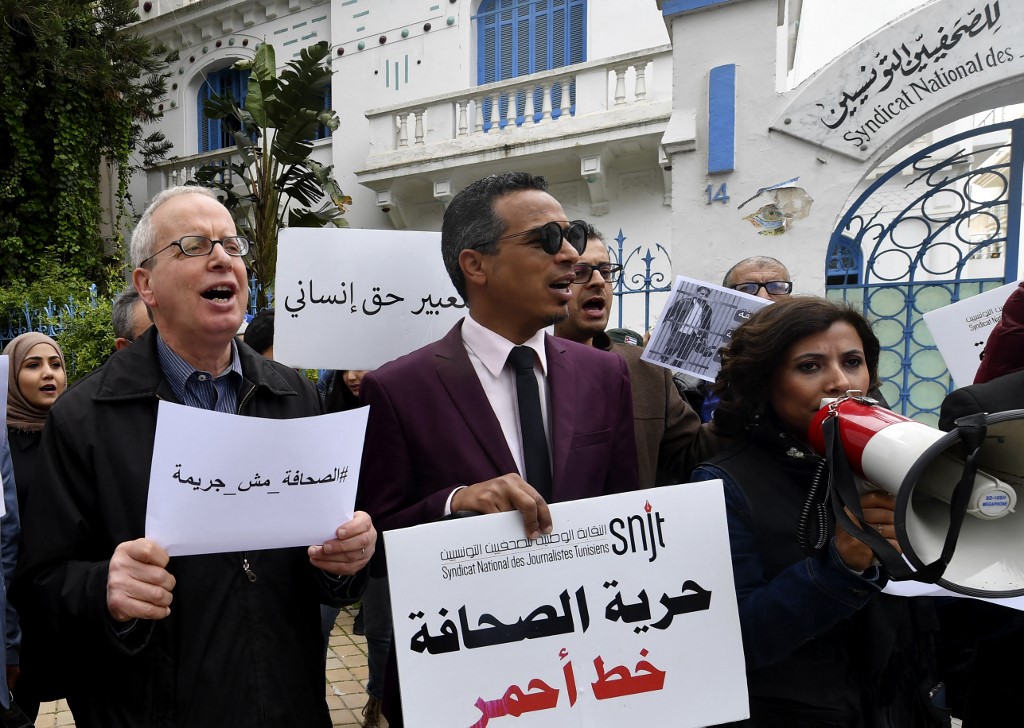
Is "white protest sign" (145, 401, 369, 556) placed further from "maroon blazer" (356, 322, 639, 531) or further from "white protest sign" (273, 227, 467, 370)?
"white protest sign" (273, 227, 467, 370)

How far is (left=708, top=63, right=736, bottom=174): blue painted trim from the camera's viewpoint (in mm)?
4547

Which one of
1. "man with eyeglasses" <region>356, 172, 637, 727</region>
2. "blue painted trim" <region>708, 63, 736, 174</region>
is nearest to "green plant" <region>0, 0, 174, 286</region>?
"blue painted trim" <region>708, 63, 736, 174</region>

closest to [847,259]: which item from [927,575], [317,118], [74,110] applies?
[927,575]

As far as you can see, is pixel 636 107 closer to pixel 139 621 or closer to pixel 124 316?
pixel 124 316

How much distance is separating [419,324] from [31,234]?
38.7 ft

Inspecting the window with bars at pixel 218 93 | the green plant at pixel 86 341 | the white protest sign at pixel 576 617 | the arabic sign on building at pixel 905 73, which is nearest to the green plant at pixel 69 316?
the green plant at pixel 86 341

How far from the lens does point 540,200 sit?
1.77m

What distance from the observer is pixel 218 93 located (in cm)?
1423

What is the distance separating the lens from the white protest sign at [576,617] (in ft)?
4.62

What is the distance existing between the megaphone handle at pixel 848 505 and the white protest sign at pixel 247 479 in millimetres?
878

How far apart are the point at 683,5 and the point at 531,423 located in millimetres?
3924

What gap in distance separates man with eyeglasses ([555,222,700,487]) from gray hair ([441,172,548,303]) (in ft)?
1.20

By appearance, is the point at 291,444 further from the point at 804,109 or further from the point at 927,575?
the point at 804,109

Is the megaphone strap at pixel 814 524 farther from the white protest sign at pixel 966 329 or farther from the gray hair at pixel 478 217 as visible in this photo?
the white protest sign at pixel 966 329
